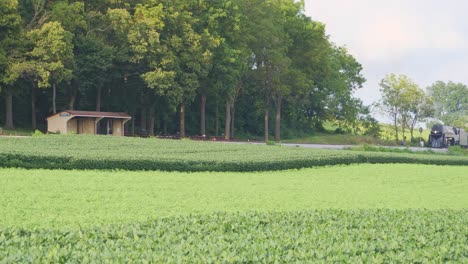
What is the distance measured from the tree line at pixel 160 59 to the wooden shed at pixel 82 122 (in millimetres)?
2173

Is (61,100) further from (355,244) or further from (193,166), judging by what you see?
(355,244)

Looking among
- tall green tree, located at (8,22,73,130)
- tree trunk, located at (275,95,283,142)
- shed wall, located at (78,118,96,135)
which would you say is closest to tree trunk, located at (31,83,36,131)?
tall green tree, located at (8,22,73,130)

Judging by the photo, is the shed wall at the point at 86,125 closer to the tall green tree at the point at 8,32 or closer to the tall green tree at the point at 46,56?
the tall green tree at the point at 46,56

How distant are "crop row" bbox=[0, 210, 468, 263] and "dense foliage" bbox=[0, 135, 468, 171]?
10.3 meters

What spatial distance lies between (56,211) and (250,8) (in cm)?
4009

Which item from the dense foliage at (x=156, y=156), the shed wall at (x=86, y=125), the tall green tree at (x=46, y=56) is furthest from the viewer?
the shed wall at (x=86, y=125)

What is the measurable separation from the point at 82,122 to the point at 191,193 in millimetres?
21827

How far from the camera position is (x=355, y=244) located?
6727mm

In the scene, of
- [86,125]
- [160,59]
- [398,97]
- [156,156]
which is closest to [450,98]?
Result: [398,97]

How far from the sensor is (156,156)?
2002cm

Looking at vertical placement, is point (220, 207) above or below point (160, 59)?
below

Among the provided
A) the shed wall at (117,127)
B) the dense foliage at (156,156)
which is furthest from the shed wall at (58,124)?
the dense foliage at (156,156)

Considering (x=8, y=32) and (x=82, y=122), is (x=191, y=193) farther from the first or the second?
(x=8, y=32)

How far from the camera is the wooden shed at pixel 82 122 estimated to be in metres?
32.1
